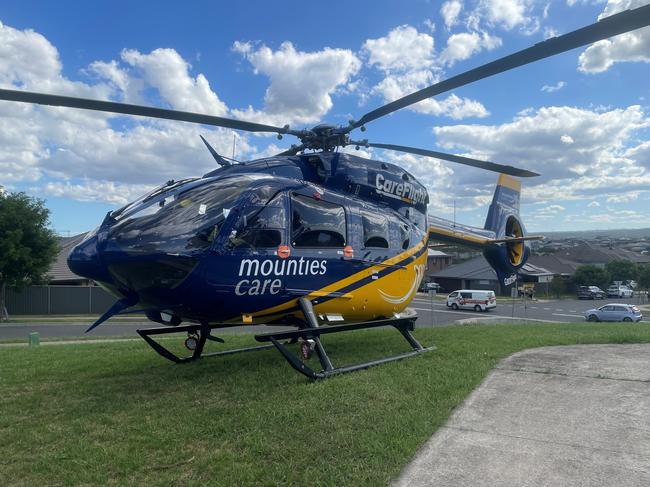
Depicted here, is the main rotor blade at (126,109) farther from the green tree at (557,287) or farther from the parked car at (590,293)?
the green tree at (557,287)

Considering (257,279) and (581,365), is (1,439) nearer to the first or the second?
(257,279)

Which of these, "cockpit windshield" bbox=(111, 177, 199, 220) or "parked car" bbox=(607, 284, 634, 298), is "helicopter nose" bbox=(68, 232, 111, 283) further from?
"parked car" bbox=(607, 284, 634, 298)

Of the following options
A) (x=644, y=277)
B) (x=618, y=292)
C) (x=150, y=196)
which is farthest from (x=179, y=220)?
(x=644, y=277)

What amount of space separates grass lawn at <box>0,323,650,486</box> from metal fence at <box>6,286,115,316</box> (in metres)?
32.6

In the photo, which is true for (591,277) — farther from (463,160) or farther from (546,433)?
(546,433)

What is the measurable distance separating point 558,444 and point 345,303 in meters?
3.96

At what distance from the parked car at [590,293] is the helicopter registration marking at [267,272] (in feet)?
214

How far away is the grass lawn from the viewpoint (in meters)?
4.25

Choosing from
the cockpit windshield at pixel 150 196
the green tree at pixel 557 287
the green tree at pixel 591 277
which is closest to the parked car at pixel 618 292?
the green tree at pixel 591 277

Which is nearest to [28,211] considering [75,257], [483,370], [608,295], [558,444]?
[75,257]

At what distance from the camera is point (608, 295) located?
2670 inches

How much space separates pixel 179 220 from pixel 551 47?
4.75 meters

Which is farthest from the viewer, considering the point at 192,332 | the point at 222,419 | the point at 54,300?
the point at 54,300

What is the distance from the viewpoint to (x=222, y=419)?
17.6 feet
